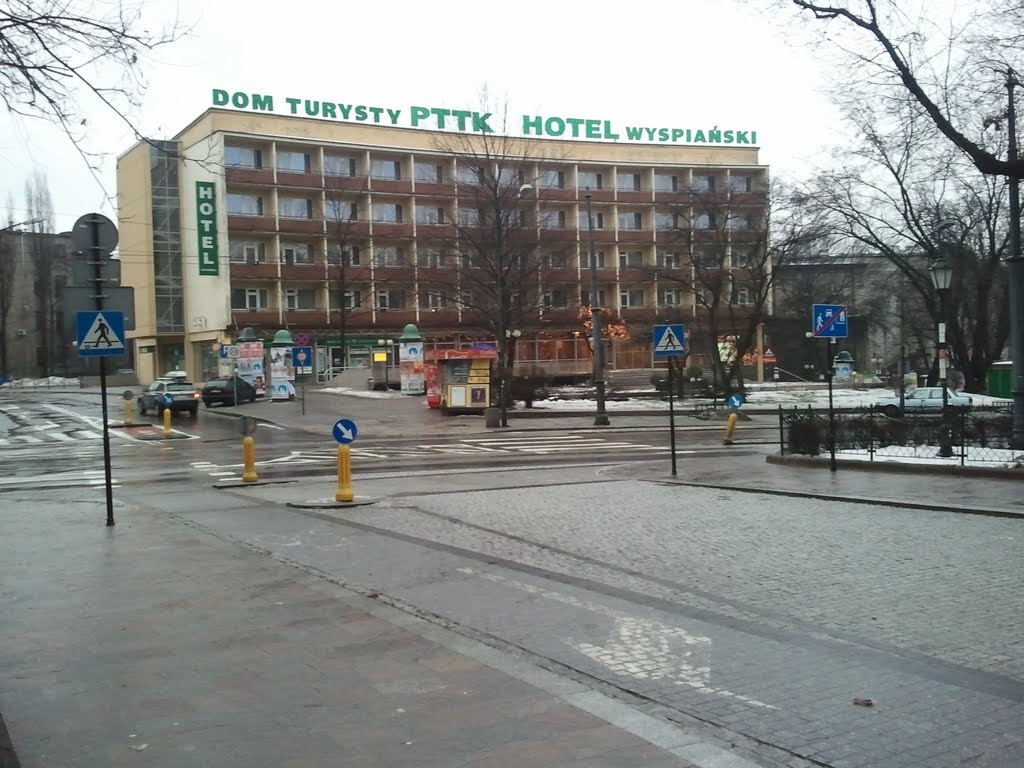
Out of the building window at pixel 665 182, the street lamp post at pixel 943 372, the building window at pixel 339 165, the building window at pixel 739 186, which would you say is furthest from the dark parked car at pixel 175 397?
the building window at pixel 665 182

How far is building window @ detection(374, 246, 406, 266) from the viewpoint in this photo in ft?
221

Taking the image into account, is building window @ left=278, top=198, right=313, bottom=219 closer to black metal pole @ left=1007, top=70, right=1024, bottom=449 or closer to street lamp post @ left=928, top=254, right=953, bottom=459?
street lamp post @ left=928, top=254, right=953, bottom=459

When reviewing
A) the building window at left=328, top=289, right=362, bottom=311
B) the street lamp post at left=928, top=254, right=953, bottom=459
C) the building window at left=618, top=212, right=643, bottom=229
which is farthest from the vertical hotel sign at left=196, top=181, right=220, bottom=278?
the street lamp post at left=928, top=254, right=953, bottom=459

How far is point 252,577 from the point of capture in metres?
8.49

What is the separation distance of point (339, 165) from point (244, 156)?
24.0 feet

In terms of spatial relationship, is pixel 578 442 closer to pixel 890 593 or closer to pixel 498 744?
pixel 890 593

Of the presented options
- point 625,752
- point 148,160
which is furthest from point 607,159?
point 625,752

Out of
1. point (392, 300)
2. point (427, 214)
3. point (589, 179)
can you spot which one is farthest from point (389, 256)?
point (589, 179)

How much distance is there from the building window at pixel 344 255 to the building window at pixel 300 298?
→ 3.71 meters

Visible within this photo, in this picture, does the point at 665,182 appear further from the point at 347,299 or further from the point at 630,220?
the point at 347,299

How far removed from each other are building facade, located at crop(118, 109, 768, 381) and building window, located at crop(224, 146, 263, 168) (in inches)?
5.2

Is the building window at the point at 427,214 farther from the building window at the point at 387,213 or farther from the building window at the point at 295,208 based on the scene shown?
the building window at the point at 295,208

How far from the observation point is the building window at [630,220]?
257ft

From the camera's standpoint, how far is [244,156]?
2504 inches
